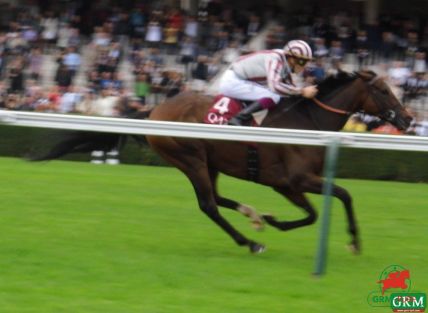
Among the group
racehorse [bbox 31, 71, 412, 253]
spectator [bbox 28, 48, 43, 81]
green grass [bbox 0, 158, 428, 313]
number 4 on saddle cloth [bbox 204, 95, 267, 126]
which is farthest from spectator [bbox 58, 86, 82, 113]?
number 4 on saddle cloth [bbox 204, 95, 267, 126]

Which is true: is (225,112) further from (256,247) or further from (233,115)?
(256,247)

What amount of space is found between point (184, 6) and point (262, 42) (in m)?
2.77

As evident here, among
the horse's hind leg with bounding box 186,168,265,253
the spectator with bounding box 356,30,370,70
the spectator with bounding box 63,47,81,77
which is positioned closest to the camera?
the horse's hind leg with bounding box 186,168,265,253

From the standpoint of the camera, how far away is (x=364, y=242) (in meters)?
7.42

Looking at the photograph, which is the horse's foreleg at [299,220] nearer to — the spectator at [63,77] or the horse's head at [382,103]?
the horse's head at [382,103]

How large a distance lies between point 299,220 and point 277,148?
586 mm

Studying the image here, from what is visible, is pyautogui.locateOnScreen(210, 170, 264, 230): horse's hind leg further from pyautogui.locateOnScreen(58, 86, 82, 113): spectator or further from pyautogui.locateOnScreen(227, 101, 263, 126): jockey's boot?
pyautogui.locateOnScreen(58, 86, 82, 113): spectator

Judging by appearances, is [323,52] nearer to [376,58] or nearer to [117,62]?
[376,58]

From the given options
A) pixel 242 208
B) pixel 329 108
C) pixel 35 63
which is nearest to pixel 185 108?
pixel 242 208

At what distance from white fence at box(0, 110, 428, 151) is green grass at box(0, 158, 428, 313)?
897 mm

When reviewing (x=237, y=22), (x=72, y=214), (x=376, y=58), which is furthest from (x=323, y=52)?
(x=72, y=214)

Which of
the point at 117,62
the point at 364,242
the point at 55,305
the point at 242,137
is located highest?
the point at 242,137

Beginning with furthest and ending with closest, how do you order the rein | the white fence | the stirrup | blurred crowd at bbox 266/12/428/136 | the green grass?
blurred crowd at bbox 266/12/428/136 < the rein < the stirrup < the white fence < the green grass

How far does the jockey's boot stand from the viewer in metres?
6.90
